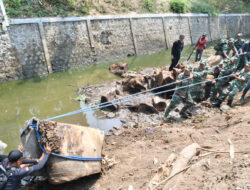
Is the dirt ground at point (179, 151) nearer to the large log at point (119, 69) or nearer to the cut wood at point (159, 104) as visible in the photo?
the cut wood at point (159, 104)

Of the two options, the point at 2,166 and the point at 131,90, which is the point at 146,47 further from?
the point at 2,166

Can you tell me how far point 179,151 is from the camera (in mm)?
4395

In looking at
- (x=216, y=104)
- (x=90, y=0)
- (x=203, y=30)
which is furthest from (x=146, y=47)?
(x=216, y=104)

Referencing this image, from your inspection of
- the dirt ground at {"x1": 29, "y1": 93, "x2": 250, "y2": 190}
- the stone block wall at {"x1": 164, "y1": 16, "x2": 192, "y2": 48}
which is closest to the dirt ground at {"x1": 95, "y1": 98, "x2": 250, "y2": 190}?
the dirt ground at {"x1": 29, "y1": 93, "x2": 250, "y2": 190}

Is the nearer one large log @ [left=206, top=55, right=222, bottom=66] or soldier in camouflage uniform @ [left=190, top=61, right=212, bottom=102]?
soldier in camouflage uniform @ [left=190, top=61, right=212, bottom=102]

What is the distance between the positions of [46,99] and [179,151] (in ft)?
20.6

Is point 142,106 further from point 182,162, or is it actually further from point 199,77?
point 182,162

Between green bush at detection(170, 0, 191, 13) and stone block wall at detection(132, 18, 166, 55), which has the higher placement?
green bush at detection(170, 0, 191, 13)

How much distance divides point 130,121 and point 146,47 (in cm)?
1133

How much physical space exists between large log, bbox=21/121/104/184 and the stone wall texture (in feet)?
28.2

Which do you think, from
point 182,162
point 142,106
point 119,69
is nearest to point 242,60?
point 142,106

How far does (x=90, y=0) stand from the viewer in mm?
14000

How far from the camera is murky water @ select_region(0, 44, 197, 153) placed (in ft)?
22.1

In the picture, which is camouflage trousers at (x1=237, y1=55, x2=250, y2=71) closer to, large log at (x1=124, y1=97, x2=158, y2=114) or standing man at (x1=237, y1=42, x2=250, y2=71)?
standing man at (x1=237, y1=42, x2=250, y2=71)
